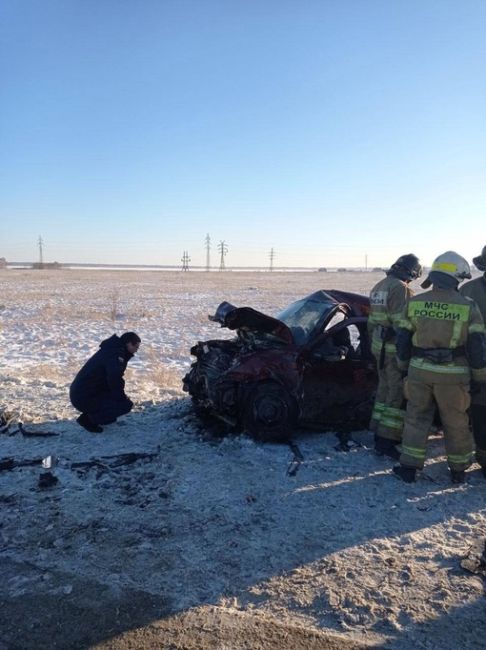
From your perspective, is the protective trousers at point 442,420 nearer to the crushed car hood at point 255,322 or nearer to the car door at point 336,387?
the car door at point 336,387

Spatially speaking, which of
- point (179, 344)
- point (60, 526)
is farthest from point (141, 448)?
point (179, 344)

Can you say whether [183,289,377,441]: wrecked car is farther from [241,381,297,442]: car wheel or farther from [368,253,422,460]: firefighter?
[368,253,422,460]: firefighter

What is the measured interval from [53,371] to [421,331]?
7121mm

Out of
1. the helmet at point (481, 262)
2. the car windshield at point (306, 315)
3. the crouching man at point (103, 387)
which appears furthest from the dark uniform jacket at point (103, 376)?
the helmet at point (481, 262)

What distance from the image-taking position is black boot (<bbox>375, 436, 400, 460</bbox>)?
5.60m

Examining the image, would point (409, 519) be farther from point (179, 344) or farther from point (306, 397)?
point (179, 344)

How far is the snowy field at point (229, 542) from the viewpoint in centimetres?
309

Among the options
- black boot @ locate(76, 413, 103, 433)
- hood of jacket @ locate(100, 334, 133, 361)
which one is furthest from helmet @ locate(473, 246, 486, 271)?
black boot @ locate(76, 413, 103, 433)

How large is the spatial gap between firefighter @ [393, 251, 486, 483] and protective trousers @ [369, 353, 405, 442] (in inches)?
18.8

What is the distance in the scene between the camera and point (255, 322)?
617cm

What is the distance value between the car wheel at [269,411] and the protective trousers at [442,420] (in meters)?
1.31

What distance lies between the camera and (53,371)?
9867 mm

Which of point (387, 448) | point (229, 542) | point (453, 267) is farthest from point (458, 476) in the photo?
point (229, 542)

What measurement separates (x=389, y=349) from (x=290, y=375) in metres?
1.10
